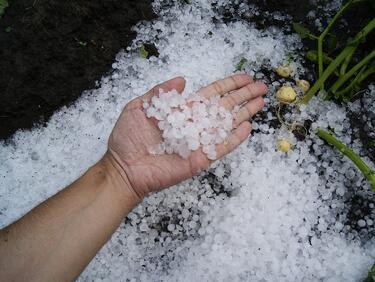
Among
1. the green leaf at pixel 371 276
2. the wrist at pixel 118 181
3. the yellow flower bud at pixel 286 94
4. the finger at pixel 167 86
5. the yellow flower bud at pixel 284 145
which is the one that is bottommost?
the wrist at pixel 118 181

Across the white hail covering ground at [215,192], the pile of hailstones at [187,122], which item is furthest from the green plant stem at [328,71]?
the pile of hailstones at [187,122]

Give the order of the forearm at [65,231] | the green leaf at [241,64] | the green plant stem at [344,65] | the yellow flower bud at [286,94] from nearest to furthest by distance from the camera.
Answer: the forearm at [65,231] < the green plant stem at [344,65] < the yellow flower bud at [286,94] < the green leaf at [241,64]

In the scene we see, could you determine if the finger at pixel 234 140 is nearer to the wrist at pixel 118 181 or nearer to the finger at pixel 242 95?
the finger at pixel 242 95

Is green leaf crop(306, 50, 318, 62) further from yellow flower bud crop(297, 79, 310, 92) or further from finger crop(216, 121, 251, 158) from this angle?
finger crop(216, 121, 251, 158)

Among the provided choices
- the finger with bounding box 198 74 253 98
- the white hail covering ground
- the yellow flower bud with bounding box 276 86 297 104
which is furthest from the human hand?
the yellow flower bud with bounding box 276 86 297 104

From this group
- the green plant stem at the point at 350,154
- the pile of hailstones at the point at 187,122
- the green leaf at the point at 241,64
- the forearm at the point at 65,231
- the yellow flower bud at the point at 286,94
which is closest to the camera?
the forearm at the point at 65,231

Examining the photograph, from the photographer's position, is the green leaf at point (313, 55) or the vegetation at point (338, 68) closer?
the vegetation at point (338, 68)
